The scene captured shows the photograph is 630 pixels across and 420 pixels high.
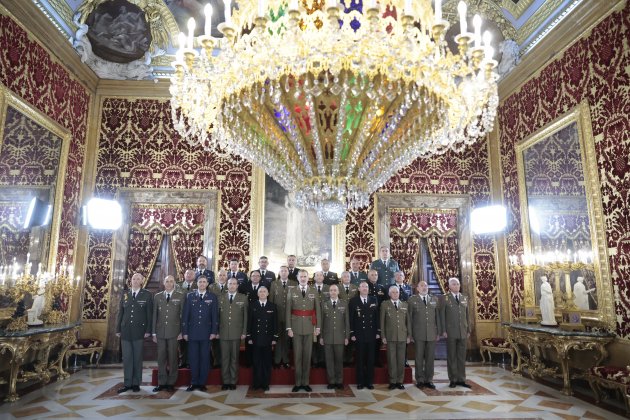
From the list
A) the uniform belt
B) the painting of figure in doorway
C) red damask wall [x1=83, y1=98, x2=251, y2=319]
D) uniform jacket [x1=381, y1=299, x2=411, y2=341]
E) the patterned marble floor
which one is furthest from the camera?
red damask wall [x1=83, y1=98, x2=251, y2=319]

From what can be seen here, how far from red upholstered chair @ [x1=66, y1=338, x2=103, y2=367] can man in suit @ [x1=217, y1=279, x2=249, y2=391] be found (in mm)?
2902

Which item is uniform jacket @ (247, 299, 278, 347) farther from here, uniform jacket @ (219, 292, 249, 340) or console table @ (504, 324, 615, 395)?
console table @ (504, 324, 615, 395)

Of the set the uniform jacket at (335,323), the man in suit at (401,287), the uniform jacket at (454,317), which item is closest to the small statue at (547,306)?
the uniform jacket at (454,317)

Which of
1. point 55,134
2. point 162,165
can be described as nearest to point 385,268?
point 162,165

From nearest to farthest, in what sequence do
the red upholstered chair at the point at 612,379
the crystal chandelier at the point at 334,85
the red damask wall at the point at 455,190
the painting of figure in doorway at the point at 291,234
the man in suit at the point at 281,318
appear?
the crystal chandelier at the point at 334,85
the red upholstered chair at the point at 612,379
the man in suit at the point at 281,318
the painting of figure in doorway at the point at 291,234
the red damask wall at the point at 455,190

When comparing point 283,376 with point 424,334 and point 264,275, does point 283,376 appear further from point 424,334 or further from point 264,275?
point 424,334

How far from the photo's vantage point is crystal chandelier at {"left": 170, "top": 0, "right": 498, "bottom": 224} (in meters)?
3.60

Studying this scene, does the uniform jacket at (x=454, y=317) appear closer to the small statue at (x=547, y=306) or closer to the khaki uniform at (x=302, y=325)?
the small statue at (x=547, y=306)

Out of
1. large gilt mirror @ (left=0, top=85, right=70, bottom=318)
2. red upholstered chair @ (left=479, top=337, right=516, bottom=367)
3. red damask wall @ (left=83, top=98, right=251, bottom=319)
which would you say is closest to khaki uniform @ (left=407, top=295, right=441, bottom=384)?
red upholstered chair @ (left=479, top=337, right=516, bottom=367)

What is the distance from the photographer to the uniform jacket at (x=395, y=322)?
609 centimetres

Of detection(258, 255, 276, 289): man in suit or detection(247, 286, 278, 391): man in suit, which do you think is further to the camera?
detection(258, 255, 276, 289): man in suit

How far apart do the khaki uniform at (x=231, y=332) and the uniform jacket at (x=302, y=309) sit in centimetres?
63

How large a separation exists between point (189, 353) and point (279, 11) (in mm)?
4467

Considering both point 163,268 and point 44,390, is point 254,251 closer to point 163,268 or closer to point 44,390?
point 163,268
